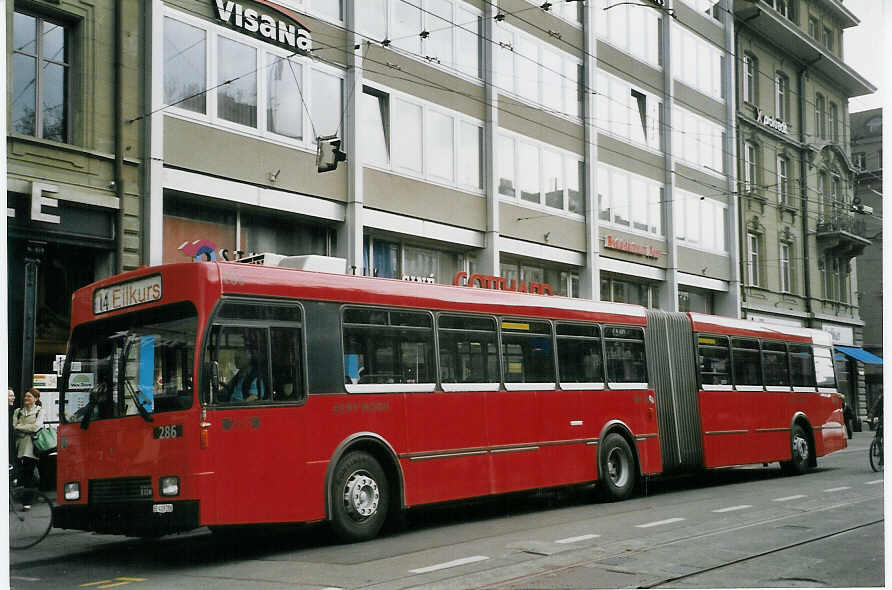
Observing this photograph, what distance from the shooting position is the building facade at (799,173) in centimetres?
1609

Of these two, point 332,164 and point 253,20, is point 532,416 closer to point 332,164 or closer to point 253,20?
point 332,164

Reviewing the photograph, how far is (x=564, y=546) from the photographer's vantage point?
33.0ft

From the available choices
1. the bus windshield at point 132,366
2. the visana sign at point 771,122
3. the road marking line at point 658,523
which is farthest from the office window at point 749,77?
the bus windshield at point 132,366

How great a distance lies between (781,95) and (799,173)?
2225mm

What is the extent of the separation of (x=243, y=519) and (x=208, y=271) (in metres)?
2.27

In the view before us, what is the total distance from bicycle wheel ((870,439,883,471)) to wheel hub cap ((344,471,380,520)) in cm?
1104

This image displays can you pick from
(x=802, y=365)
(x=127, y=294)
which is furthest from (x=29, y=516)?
(x=802, y=365)

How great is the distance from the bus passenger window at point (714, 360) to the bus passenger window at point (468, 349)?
217 inches

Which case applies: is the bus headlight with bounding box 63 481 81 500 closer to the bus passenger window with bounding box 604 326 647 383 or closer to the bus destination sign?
the bus destination sign

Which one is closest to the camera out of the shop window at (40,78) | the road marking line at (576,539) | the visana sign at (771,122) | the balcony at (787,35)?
the road marking line at (576,539)

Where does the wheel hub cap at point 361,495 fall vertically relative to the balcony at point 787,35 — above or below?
below

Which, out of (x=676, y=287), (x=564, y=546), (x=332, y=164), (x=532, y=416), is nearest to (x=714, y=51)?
(x=676, y=287)

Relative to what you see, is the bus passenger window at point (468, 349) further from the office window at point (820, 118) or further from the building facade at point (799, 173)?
the office window at point (820, 118)

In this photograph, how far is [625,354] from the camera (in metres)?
15.6
